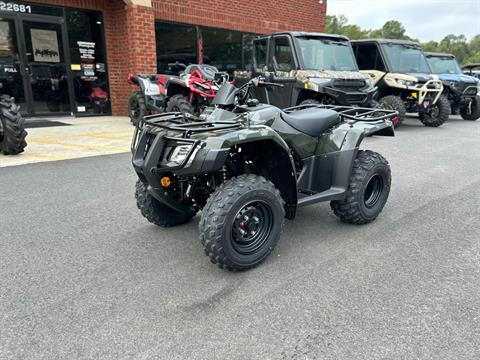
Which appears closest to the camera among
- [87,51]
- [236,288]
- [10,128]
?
[236,288]

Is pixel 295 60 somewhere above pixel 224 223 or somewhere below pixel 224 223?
above

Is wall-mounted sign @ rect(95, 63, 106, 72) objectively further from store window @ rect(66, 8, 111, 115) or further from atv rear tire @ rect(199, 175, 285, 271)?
atv rear tire @ rect(199, 175, 285, 271)

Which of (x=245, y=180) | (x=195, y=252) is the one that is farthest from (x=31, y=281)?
(x=245, y=180)

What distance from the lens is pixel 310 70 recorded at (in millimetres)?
8133

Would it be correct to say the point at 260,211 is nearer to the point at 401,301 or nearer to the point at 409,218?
the point at 401,301

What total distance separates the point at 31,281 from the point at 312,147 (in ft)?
8.28

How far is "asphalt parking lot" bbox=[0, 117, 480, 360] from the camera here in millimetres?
2133

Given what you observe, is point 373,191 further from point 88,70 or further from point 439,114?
point 88,70

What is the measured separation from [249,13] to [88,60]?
5922 mm

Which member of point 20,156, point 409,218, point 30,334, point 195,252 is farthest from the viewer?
point 20,156

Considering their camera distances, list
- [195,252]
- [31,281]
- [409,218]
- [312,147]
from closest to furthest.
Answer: [31,281] → [195,252] → [312,147] → [409,218]

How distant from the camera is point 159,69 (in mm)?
11945

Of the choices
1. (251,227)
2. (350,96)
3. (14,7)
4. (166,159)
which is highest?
(14,7)

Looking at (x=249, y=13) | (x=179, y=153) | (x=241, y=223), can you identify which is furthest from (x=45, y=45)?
(x=241, y=223)
